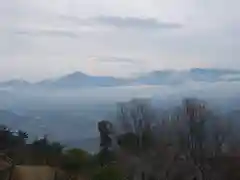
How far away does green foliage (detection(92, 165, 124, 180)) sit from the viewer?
3.17m

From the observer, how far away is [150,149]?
365 cm

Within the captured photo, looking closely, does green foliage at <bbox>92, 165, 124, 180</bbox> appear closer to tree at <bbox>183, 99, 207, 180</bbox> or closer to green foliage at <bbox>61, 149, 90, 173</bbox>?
green foliage at <bbox>61, 149, 90, 173</bbox>

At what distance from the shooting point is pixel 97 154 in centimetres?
353

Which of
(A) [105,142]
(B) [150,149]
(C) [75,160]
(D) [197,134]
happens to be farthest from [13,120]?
(D) [197,134]

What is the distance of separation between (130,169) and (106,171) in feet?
0.95

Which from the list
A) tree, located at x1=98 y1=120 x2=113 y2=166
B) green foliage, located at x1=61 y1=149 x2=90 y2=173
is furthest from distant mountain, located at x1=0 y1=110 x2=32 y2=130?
green foliage, located at x1=61 y1=149 x2=90 y2=173

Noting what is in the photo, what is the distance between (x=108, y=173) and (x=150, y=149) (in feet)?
1.67

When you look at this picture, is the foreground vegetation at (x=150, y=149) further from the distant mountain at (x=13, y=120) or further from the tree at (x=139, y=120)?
the distant mountain at (x=13, y=120)

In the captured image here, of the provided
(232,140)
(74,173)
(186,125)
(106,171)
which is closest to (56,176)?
(74,173)

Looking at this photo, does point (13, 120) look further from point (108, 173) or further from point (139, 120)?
point (108, 173)

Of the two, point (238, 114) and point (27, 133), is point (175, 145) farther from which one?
point (27, 133)

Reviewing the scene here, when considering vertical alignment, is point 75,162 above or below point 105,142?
below

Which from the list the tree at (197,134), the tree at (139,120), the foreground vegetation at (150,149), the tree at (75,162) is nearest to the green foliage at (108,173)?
the foreground vegetation at (150,149)

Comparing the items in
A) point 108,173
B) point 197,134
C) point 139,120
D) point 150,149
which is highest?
point 139,120
